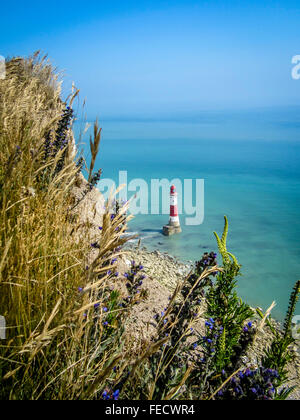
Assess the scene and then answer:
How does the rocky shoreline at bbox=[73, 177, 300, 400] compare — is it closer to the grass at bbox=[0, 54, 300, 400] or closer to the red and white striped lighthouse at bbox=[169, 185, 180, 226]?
the grass at bbox=[0, 54, 300, 400]

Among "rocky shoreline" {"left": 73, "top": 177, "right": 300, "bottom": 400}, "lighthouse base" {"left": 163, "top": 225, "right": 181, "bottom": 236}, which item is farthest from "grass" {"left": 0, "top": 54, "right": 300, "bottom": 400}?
"lighthouse base" {"left": 163, "top": 225, "right": 181, "bottom": 236}

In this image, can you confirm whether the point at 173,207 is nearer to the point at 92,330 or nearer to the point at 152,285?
the point at 152,285

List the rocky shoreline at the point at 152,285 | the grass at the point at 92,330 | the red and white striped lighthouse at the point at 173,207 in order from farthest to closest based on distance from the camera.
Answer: the red and white striped lighthouse at the point at 173,207 < the rocky shoreline at the point at 152,285 < the grass at the point at 92,330

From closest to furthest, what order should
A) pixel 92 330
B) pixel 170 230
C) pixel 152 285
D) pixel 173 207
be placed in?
1. pixel 92 330
2. pixel 152 285
3. pixel 173 207
4. pixel 170 230

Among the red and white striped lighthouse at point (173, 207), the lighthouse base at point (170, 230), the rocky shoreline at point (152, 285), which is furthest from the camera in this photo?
the lighthouse base at point (170, 230)

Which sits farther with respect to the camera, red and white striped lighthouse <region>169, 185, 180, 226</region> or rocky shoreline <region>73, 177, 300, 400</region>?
red and white striped lighthouse <region>169, 185, 180, 226</region>

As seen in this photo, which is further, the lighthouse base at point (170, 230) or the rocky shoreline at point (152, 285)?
the lighthouse base at point (170, 230)

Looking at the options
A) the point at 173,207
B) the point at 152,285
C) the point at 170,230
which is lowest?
the point at 152,285

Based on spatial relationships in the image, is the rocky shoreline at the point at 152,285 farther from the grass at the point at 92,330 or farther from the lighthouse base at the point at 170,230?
the lighthouse base at the point at 170,230

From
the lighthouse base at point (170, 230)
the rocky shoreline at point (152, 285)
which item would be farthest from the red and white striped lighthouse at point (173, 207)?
the rocky shoreline at point (152, 285)

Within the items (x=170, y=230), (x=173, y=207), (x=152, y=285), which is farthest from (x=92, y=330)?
(x=170, y=230)

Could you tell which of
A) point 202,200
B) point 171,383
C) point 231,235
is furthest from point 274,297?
point 202,200
